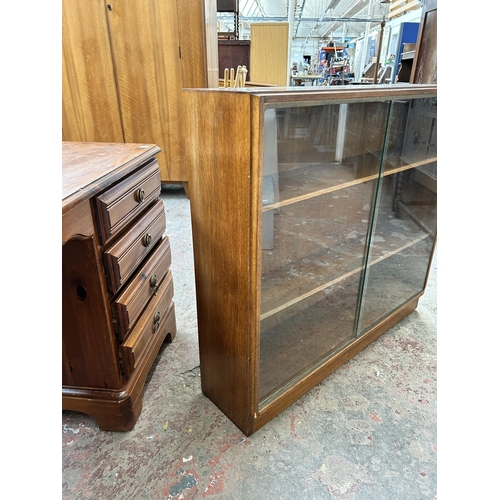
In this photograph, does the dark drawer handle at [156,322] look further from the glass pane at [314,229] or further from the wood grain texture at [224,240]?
the glass pane at [314,229]

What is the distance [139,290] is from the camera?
1.17 metres

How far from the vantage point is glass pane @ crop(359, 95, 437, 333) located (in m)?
1.49

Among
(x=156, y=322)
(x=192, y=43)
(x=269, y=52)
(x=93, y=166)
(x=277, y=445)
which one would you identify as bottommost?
(x=277, y=445)

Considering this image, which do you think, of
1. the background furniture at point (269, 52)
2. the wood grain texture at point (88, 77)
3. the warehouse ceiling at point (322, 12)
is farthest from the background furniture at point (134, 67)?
the warehouse ceiling at point (322, 12)

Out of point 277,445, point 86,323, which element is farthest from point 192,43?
point 277,445

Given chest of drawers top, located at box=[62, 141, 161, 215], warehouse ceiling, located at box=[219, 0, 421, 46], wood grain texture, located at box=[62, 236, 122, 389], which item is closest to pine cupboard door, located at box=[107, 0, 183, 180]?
chest of drawers top, located at box=[62, 141, 161, 215]

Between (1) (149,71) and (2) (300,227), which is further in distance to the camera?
(1) (149,71)

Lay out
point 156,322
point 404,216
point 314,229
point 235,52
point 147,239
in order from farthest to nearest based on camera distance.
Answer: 1. point 235,52
2. point 404,216
3. point 314,229
4. point 156,322
5. point 147,239

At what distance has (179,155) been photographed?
303 centimetres

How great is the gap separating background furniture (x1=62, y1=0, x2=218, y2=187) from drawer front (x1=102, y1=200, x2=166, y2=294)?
183cm

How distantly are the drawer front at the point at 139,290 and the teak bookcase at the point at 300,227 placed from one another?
7.9 inches

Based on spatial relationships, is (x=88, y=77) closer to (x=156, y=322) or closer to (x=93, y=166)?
(x=93, y=166)

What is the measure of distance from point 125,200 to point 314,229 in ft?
2.58

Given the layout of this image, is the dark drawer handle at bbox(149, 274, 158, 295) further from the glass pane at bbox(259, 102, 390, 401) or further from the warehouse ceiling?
the warehouse ceiling
